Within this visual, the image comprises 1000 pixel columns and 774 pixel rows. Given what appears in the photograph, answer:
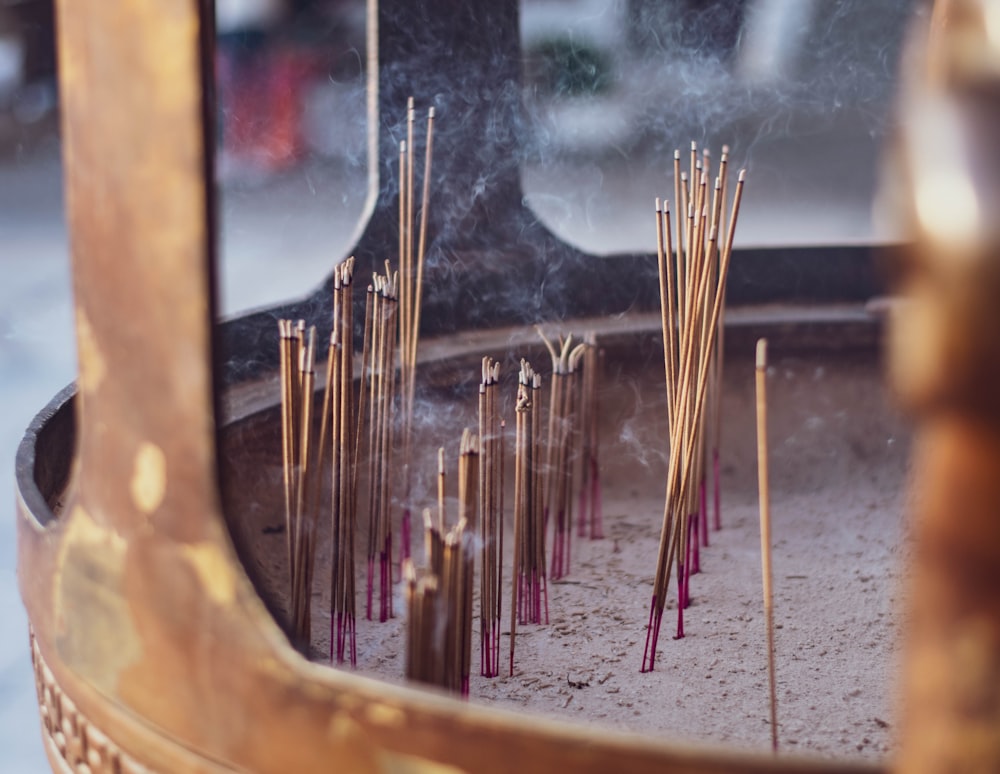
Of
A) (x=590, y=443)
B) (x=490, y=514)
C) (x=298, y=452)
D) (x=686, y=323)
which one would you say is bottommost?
(x=590, y=443)

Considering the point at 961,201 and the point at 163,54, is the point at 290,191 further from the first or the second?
the point at 961,201

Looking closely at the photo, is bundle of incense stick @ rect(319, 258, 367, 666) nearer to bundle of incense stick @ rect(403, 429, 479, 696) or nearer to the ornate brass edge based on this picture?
bundle of incense stick @ rect(403, 429, 479, 696)

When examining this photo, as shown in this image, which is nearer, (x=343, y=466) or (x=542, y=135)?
(x=343, y=466)

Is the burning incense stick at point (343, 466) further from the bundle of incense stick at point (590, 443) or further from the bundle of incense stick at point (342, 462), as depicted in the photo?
the bundle of incense stick at point (590, 443)

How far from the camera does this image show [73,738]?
1077mm

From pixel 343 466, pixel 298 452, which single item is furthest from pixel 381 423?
pixel 298 452

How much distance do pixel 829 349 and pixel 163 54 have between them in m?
1.94

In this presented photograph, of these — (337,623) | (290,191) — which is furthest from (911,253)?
(290,191)

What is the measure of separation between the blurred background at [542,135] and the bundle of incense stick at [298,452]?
740mm

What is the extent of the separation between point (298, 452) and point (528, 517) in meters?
0.38

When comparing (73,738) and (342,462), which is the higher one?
(342,462)

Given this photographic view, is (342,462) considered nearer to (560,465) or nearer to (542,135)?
(560,465)

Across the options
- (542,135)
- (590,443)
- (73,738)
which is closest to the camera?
(73,738)

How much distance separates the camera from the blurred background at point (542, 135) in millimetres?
3107
